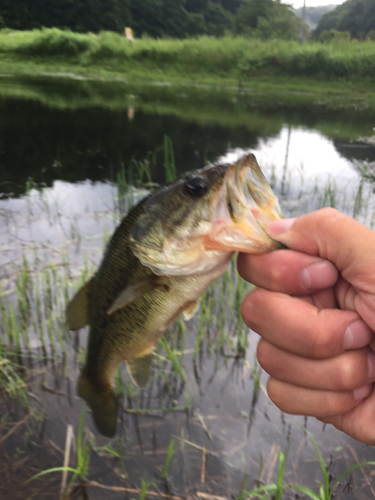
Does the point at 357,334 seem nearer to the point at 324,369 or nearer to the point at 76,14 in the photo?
the point at 324,369

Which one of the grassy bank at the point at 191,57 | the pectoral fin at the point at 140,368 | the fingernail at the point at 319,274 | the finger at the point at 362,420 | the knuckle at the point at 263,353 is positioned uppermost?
the grassy bank at the point at 191,57

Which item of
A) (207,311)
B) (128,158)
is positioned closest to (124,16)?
(128,158)

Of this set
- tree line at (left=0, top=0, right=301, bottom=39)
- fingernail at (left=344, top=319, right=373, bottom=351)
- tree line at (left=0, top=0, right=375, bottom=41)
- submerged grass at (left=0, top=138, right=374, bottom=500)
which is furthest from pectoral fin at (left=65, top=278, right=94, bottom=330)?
tree line at (left=0, top=0, right=301, bottom=39)

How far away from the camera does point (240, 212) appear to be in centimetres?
78

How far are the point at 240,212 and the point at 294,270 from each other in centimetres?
22

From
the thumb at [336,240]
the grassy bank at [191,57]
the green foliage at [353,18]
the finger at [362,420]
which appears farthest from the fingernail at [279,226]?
the green foliage at [353,18]

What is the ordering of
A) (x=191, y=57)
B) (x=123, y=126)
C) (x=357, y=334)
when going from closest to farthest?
(x=357, y=334)
(x=123, y=126)
(x=191, y=57)

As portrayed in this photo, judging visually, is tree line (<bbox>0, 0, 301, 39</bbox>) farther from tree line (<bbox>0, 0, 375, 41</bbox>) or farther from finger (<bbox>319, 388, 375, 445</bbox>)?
finger (<bbox>319, 388, 375, 445</bbox>)

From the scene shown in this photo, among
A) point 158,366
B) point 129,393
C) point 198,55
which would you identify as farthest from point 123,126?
point 198,55

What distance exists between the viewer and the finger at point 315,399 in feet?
3.33

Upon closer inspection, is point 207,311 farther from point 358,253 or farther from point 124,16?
point 124,16

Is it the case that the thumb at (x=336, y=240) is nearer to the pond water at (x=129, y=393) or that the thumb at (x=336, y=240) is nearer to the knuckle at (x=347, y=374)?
the knuckle at (x=347, y=374)

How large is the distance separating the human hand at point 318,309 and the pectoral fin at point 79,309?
556 mm

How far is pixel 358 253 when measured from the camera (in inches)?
31.8
